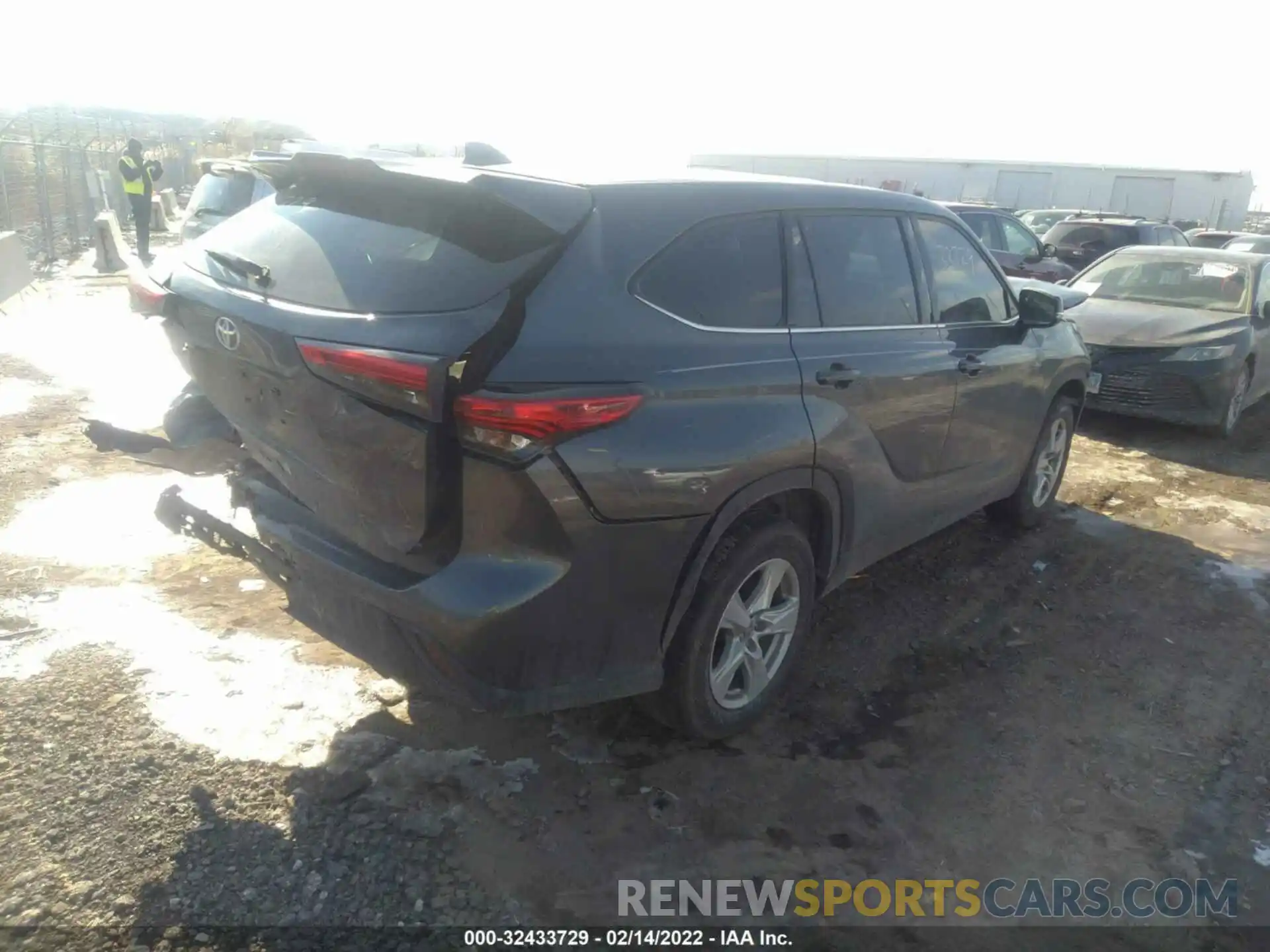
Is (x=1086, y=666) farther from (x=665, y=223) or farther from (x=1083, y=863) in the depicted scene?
(x=665, y=223)

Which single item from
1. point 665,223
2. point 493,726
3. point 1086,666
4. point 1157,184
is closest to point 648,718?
point 493,726

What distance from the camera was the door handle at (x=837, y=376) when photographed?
11.3 feet

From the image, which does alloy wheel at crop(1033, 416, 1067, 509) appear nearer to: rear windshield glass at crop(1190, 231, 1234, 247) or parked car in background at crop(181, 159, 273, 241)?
parked car in background at crop(181, 159, 273, 241)

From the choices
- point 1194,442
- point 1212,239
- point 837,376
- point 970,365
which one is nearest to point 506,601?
point 837,376

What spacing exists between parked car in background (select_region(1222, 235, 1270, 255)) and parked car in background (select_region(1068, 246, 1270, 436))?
1237 cm

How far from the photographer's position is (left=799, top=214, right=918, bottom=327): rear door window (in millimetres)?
3656

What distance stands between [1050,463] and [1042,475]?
0.13m

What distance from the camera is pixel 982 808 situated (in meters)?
3.24

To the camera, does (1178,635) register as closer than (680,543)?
No

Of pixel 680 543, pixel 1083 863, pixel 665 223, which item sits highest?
pixel 665 223

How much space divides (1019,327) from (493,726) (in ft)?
10.9

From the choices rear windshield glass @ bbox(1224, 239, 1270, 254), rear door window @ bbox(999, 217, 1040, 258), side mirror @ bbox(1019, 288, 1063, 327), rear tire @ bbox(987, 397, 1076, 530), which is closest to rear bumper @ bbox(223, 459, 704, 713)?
side mirror @ bbox(1019, 288, 1063, 327)

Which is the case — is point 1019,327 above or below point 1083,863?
above

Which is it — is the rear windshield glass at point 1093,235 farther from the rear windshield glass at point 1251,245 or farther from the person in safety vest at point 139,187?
the person in safety vest at point 139,187
